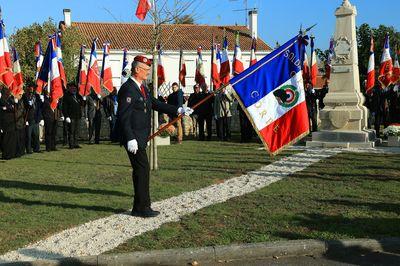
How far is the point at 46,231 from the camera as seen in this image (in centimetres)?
668

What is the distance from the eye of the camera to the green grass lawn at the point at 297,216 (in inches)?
249

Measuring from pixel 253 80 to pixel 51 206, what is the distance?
145 inches

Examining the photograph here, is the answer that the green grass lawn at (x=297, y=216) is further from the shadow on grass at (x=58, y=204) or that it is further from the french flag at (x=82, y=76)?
the french flag at (x=82, y=76)

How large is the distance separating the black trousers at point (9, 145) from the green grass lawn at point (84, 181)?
354 millimetres

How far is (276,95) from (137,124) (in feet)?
8.18

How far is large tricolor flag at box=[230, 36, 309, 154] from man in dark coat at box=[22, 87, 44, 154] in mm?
9599

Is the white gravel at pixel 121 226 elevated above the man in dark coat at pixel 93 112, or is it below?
below

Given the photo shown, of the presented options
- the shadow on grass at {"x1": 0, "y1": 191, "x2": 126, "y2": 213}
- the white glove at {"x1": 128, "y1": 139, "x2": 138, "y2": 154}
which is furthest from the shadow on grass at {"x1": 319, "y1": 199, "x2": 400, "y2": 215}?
the shadow on grass at {"x1": 0, "y1": 191, "x2": 126, "y2": 213}

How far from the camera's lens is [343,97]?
669 inches

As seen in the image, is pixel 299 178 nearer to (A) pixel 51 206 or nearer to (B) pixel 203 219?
(B) pixel 203 219

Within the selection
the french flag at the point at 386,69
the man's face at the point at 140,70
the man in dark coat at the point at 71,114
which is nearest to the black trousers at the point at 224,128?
the man in dark coat at the point at 71,114

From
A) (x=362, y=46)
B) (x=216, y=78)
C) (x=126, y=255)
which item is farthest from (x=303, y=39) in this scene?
(x=362, y=46)

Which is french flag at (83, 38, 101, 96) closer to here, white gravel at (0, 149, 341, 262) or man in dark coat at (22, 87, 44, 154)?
man in dark coat at (22, 87, 44, 154)

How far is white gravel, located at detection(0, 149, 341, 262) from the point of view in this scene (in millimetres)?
5832
